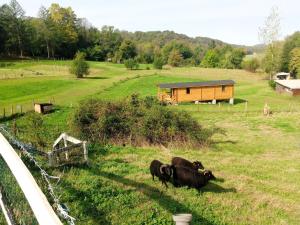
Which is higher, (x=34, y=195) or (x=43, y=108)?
(x=34, y=195)

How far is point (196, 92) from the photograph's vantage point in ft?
151

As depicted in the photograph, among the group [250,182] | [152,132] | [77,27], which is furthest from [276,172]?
[77,27]

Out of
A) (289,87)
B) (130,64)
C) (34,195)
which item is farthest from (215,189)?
(130,64)

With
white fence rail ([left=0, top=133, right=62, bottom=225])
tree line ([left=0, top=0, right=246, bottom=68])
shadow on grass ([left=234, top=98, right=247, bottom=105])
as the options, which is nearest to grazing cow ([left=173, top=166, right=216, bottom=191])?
white fence rail ([left=0, top=133, right=62, bottom=225])

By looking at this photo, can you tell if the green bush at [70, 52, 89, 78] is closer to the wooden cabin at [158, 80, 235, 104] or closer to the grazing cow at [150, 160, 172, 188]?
the wooden cabin at [158, 80, 235, 104]

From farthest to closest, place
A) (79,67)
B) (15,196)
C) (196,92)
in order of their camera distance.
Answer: (79,67) → (196,92) → (15,196)

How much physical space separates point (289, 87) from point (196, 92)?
16.6 metres

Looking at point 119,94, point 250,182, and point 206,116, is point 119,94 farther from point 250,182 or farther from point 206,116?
point 250,182

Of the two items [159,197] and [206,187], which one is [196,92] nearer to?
[206,187]

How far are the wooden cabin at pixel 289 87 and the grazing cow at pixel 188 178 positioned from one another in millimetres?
46075

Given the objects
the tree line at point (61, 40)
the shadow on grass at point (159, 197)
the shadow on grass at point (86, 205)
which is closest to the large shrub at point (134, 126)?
the shadow on grass at point (159, 197)

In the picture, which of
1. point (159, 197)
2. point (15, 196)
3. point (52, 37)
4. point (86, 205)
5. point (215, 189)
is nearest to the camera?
point (15, 196)

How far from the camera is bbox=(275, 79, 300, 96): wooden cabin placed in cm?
5362

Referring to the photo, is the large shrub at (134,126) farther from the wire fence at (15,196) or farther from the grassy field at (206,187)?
the wire fence at (15,196)
